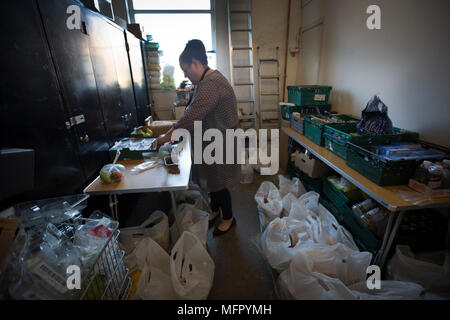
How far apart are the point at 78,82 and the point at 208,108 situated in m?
0.78

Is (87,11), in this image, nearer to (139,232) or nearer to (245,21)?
(139,232)

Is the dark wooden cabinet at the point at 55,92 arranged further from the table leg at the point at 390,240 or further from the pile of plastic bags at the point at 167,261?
the table leg at the point at 390,240

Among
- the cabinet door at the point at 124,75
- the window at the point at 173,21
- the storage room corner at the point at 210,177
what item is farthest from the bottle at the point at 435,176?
the window at the point at 173,21

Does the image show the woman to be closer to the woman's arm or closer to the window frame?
the woman's arm

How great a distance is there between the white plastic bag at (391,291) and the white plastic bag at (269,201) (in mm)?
749

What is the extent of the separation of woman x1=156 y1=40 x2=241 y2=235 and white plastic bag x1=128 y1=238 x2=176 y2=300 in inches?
24.2

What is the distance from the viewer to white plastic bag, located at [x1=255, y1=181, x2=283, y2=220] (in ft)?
5.71

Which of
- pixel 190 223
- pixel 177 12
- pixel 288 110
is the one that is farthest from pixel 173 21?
pixel 190 223

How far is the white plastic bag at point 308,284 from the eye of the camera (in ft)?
3.24

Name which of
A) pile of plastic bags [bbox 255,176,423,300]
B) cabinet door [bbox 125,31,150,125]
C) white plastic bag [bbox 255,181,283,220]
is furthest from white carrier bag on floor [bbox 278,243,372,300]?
cabinet door [bbox 125,31,150,125]

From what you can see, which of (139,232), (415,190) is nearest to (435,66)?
(415,190)

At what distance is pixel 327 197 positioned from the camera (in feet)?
6.38

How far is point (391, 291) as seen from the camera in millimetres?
1003

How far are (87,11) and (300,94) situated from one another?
2.12 metres
